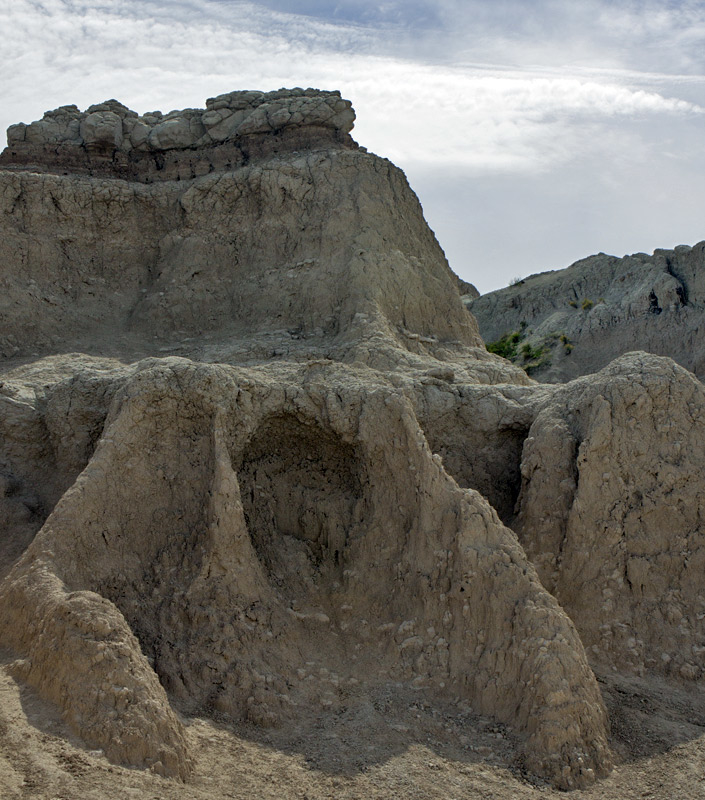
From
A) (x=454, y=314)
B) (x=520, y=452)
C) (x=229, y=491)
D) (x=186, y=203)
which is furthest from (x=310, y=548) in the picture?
(x=186, y=203)

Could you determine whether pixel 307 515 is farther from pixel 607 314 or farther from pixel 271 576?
pixel 607 314

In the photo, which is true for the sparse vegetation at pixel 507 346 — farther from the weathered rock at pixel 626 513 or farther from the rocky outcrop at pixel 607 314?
the weathered rock at pixel 626 513

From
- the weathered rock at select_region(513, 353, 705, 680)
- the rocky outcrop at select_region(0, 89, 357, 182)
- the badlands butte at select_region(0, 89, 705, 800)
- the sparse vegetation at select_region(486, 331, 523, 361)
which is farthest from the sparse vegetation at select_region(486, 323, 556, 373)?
the weathered rock at select_region(513, 353, 705, 680)

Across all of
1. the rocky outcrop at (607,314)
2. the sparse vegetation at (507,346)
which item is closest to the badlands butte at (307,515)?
the rocky outcrop at (607,314)

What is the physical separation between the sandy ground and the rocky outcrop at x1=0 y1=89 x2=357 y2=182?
1137 cm

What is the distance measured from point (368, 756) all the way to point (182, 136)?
519 inches

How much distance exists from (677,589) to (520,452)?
3245mm

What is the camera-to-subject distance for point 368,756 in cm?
1048

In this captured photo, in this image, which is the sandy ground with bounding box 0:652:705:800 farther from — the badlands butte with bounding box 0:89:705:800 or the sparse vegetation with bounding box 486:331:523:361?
the sparse vegetation with bounding box 486:331:523:361

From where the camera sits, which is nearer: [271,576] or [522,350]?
[271,576]

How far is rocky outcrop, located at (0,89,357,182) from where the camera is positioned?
61.4 ft

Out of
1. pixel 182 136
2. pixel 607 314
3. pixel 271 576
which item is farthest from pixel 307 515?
pixel 607 314

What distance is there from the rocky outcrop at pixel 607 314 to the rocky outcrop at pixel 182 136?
45.0 ft

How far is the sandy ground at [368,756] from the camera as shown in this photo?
351 inches
